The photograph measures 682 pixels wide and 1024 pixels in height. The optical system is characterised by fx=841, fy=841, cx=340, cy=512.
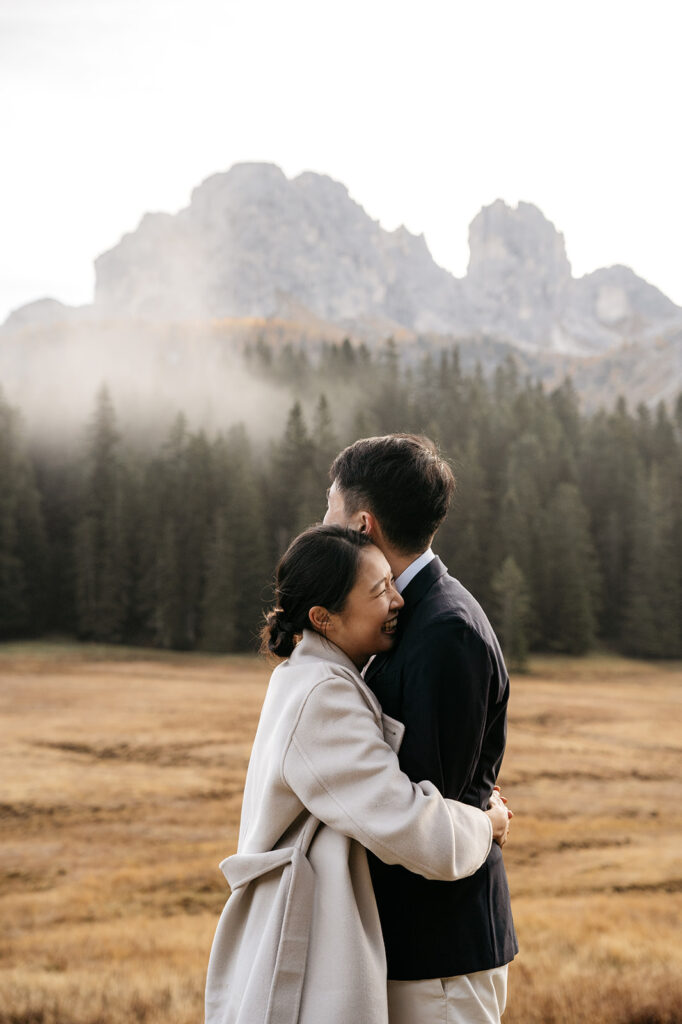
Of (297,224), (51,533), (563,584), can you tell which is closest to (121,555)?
(51,533)

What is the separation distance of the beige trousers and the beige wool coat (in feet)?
0.62

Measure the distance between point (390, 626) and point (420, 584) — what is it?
117 millimetres

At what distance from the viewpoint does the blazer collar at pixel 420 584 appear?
6.12ft

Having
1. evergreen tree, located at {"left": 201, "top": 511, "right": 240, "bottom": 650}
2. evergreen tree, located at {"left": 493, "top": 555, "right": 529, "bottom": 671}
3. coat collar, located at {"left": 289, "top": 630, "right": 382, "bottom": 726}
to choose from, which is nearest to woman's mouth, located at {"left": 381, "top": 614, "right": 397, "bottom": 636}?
coat collar, located at {"left": 289, "top": 630, "right": 382, "bottom": 726}

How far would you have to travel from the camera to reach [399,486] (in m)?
1.87

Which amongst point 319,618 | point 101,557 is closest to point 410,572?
point 319,618

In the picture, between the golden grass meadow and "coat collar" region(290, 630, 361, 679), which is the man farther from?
the golden grass meadow

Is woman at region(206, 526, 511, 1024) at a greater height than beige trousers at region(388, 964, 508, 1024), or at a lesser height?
greater

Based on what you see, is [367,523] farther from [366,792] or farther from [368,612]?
[366,792]

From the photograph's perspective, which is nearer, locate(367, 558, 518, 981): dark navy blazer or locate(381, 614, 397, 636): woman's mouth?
locate(367, 558, 518, 981): dark navy blazer

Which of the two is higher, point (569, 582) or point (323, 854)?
point (323, 854)

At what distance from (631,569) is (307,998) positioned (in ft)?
102

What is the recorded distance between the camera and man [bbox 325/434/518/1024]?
5.54ft

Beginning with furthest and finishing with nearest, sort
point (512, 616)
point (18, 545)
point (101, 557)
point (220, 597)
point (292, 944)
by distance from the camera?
1. point (101, 557)
2. point (18, 545)
3. point (220, 597)
4. point (512, 616)
5. point (292, 944)
